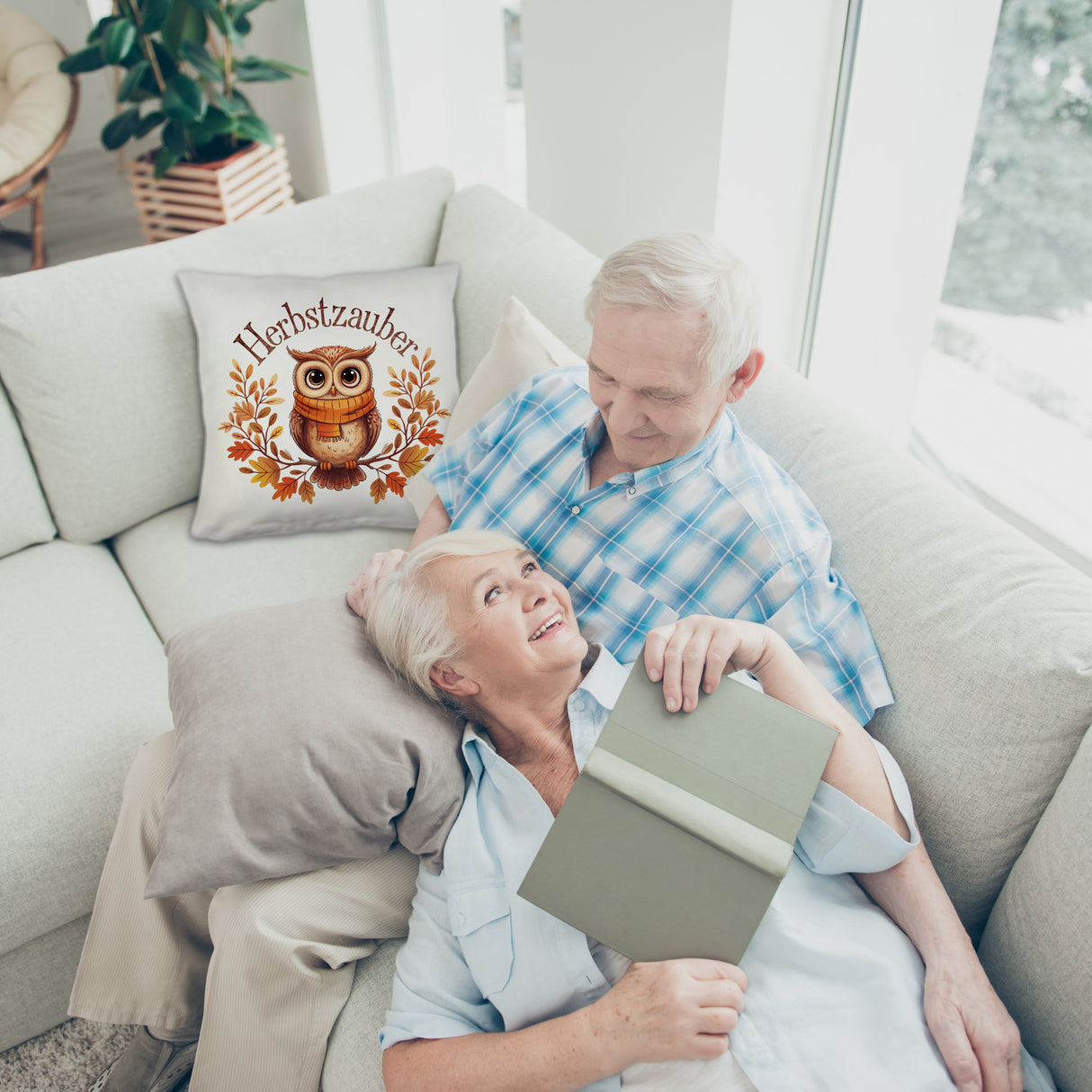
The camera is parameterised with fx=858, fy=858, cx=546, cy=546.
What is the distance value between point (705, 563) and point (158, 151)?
106 inches

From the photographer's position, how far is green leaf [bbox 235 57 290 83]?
2.95 m

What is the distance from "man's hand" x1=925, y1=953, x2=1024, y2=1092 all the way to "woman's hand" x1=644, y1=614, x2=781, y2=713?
380 millimetres

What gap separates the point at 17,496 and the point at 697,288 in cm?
137

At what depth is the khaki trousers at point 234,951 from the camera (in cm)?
102

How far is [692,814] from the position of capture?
0.84 m

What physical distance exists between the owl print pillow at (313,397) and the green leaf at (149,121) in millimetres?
1569

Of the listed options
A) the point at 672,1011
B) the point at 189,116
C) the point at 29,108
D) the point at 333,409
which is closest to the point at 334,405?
the point at 333,409

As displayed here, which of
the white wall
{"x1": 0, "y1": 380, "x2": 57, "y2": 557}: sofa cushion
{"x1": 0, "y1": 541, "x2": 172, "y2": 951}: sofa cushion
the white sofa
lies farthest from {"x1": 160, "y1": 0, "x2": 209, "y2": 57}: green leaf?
{"x1": 0, "y1": 541, "x2": 172, "y2": 951}: sofa cushion

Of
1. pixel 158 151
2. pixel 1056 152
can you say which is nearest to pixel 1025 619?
pixel 1056 152

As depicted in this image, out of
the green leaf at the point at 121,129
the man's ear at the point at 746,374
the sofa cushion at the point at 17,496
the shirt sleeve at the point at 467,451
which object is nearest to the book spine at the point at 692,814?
the man's ear at the point at 746,374

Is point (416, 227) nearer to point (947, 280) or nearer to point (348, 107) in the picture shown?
point (947, 280)

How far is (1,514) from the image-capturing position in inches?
64.8

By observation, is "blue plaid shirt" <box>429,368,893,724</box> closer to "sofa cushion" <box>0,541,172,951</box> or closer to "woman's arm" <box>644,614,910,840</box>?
"woman's arm" <box>644,614,910,840</box>

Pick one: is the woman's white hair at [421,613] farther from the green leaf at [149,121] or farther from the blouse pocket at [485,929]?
the green leaf at [149,121]
